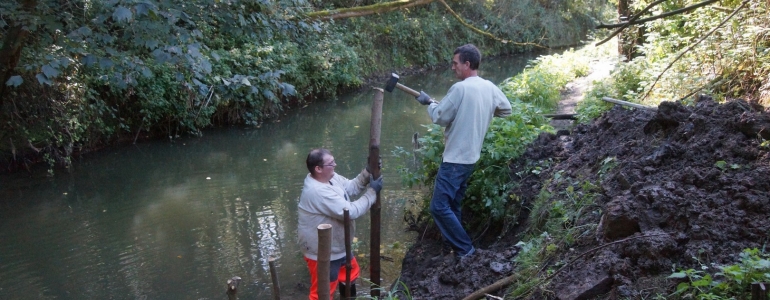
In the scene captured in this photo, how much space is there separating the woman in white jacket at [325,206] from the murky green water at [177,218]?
1.19 meters

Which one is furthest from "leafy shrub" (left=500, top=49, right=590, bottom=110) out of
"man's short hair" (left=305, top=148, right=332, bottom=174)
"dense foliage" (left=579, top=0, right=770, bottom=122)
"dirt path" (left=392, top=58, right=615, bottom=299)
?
"man's short hair" (left=305, top=148, right=332, bottom=174)

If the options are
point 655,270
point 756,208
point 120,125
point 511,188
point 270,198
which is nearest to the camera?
point 655,270

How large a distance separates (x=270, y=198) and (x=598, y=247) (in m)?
5.86

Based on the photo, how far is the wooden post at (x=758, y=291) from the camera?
279cm

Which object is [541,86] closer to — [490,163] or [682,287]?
[490,163]

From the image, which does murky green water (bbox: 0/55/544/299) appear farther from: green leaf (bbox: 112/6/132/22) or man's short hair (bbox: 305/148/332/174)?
green leaf (bbox: 112/6/132/22)

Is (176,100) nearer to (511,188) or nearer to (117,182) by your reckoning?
(117,182)

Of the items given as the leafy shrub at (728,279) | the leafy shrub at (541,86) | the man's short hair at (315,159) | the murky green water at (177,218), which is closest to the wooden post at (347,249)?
the man's short hair at (315,159)

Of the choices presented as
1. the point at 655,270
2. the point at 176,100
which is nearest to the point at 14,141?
the point at 176,100

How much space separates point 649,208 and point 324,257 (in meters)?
2.04

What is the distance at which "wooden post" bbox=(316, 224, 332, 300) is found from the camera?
368 centimetres

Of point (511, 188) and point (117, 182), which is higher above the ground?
point (511, 188)

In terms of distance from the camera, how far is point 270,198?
897cm

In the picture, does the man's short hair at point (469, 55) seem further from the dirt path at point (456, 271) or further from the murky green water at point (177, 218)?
the murky green water at point (177, 218)
